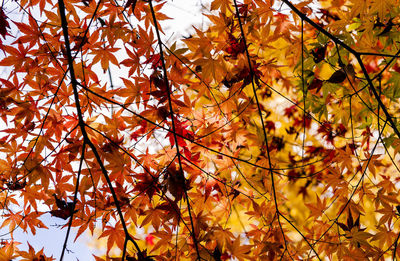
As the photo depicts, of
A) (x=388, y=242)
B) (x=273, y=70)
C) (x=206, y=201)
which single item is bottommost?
(x=388, y=242)

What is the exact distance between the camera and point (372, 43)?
1.61 m

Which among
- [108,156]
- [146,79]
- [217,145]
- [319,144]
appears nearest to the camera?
[108,156]

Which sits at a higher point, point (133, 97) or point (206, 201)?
point (133, 97)

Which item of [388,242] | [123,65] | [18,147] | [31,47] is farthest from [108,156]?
[388,242]

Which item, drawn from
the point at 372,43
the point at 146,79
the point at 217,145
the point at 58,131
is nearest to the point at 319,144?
the point at 372,43

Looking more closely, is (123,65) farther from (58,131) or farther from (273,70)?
(273,70)

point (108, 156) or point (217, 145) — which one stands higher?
point (217, 145)

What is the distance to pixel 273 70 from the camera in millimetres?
1671

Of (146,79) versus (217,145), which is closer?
(146,79)

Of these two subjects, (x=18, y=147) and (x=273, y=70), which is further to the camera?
(x=273, y=70)

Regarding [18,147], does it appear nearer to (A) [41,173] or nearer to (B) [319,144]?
(A) [41,173]

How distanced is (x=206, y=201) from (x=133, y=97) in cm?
59

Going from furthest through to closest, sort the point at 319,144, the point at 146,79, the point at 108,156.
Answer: the point at 319,144 < the point at 146,79 < the point at 108,156

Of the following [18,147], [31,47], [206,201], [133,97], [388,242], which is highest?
[31,47]
